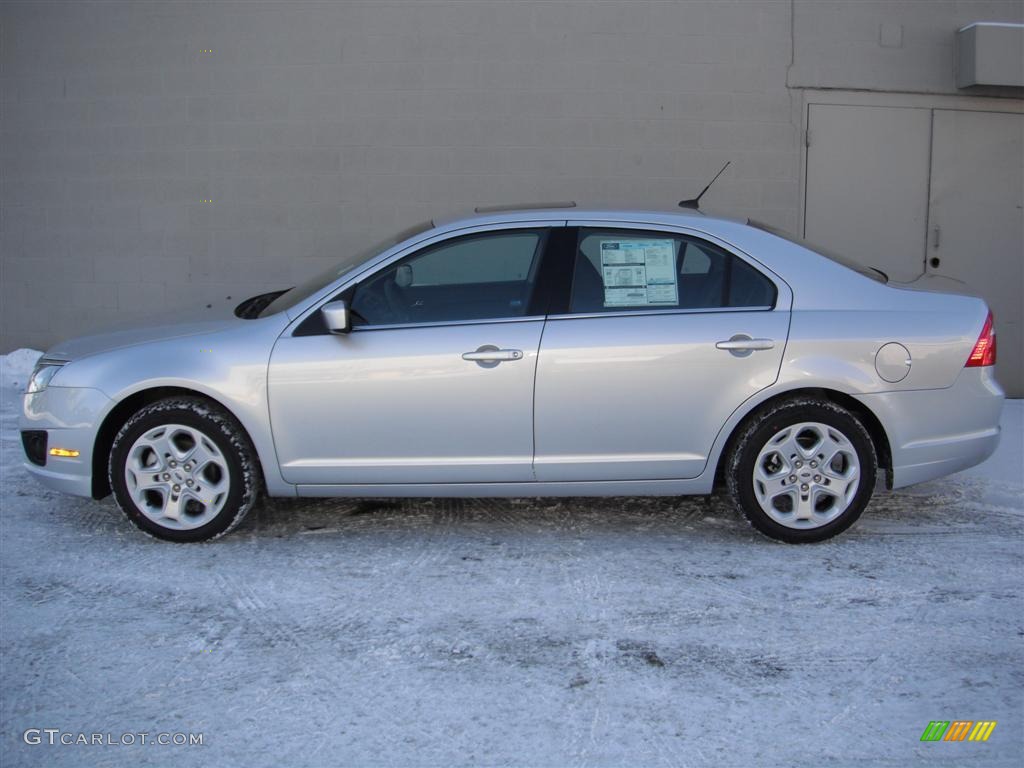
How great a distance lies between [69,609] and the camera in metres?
4.18

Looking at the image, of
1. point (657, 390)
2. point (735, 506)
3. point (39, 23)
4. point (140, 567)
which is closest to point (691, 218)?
point (657, 390)

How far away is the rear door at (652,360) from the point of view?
4699 millimetres

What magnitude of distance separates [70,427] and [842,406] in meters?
3.67

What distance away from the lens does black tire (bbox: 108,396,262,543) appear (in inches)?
188

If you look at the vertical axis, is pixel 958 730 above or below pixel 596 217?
below

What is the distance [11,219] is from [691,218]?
6685mm

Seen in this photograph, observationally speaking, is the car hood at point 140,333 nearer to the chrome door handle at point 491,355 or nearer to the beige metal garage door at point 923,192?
the chrome door handle at point 491,355

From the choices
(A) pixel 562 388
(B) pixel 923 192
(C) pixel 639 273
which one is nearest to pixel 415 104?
(C) pixel 639 273

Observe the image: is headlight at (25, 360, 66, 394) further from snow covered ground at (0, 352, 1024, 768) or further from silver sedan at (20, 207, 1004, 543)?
snow covered ground at (0, 352, 1024, 768)

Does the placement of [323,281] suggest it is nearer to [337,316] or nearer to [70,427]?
[337,316]

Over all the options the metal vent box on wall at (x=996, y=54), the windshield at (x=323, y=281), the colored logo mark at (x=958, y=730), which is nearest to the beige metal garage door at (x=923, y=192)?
the metal vent box on wall at (x=996, y=54)

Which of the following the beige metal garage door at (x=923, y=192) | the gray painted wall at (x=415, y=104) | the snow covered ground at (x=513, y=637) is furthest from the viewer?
the beige metal garage door at (x=923, y=192)

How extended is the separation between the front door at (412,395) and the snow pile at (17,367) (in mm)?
4870

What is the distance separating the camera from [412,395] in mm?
4711
